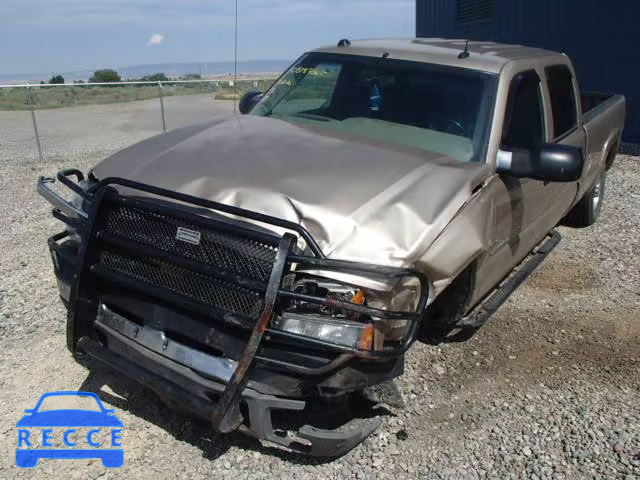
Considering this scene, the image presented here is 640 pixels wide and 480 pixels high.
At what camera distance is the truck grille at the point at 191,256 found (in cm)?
272

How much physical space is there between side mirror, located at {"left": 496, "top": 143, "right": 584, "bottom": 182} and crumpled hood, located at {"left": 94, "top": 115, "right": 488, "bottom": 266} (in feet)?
0.70

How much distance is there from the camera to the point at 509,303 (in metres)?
4.92

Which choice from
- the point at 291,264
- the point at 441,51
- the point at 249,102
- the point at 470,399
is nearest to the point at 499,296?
the point at 470,399

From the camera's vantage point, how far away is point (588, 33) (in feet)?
40.0

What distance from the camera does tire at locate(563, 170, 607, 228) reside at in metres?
6.64

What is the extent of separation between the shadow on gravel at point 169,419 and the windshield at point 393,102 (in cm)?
197

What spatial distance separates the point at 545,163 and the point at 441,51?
1.29 m

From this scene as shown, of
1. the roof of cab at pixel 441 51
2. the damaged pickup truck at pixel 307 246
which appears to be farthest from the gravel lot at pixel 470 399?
the roof of cab at pixel 441 51

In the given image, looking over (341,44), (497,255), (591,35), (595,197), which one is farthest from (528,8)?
(497,255)

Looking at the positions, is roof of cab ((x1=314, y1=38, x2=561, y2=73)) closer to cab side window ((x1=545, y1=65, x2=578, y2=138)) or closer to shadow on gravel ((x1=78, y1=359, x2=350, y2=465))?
cab side window ((x1=545, y1=65, x2=578, y2=138))

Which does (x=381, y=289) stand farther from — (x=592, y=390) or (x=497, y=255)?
(x=592, y=390)

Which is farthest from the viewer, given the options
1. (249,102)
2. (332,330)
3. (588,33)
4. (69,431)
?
(588,33)

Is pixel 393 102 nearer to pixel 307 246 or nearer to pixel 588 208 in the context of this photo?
pixel 307 246

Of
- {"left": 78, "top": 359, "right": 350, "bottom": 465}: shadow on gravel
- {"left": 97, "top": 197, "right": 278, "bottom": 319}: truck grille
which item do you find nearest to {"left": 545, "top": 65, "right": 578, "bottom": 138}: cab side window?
{"left": 97, "top": 197, "right": 278, "bottom": 319}: truck grille
